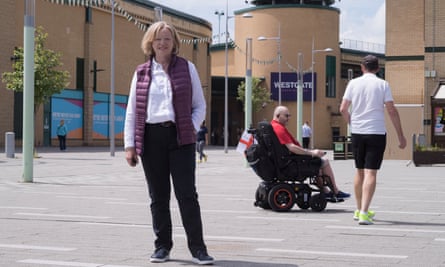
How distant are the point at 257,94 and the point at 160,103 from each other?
6581cm

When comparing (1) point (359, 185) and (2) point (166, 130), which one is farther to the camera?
(1) point (359, 185)

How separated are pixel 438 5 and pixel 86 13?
2720 cm

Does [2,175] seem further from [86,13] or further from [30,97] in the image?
[86,13]

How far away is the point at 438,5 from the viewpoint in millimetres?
33312

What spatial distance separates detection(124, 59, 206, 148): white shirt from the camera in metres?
6.33

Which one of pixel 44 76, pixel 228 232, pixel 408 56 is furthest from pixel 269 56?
pixel 228 232

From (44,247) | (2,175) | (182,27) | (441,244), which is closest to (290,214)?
(441,244)

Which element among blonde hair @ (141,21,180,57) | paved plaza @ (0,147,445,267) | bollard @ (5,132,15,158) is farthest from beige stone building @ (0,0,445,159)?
blonde hair @ (141,21,180,57)

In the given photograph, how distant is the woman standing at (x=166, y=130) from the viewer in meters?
6.31

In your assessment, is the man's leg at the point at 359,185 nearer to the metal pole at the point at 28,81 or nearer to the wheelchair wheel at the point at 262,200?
the wheelchair wheel at the point at 262,200

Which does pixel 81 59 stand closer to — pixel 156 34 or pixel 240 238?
pixel 240 238

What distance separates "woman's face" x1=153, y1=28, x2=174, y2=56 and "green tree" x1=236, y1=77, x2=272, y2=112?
64687 millimetres

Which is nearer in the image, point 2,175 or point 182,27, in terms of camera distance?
point 2,175

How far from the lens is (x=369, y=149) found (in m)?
9.17
